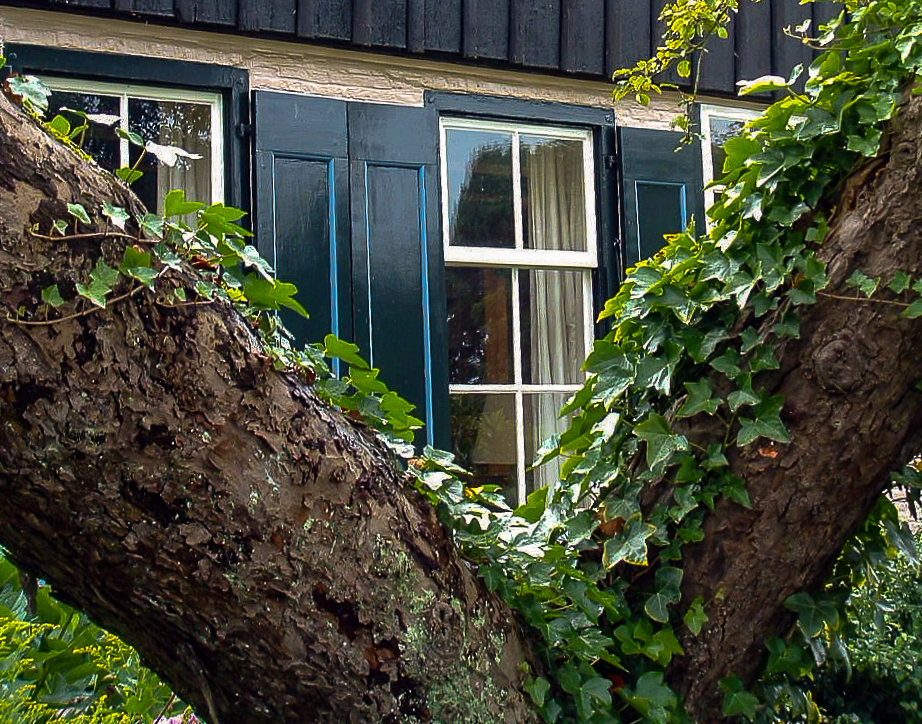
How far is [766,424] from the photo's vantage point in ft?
5.48

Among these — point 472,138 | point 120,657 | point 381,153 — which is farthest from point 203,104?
point 120,657

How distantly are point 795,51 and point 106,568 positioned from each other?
14.0 feet

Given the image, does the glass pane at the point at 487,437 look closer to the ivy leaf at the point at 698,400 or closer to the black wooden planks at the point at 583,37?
the black wooden planks at the point at 583,37

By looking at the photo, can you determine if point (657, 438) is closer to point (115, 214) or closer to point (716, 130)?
point (115, 214)

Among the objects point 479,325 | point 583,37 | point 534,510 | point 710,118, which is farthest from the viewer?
point 710,118

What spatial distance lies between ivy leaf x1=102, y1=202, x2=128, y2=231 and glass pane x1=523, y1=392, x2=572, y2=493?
3153mm

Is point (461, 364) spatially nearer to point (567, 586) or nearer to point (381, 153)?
point (381, 153)

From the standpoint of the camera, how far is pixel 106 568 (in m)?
1.38

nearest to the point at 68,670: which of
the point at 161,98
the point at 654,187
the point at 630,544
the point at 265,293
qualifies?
the point at 265,293

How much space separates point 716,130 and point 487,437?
170 cm

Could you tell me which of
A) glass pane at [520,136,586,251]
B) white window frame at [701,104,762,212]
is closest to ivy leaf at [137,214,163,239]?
glass pane at [520,136,586,251]

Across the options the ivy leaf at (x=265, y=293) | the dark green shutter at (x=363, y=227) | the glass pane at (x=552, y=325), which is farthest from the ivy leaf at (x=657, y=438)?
the glass pane at (x=552, y=325)

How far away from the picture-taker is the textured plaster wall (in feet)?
12.4

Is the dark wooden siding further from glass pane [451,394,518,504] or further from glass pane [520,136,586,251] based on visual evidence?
glass pane [451,394,518,504]
